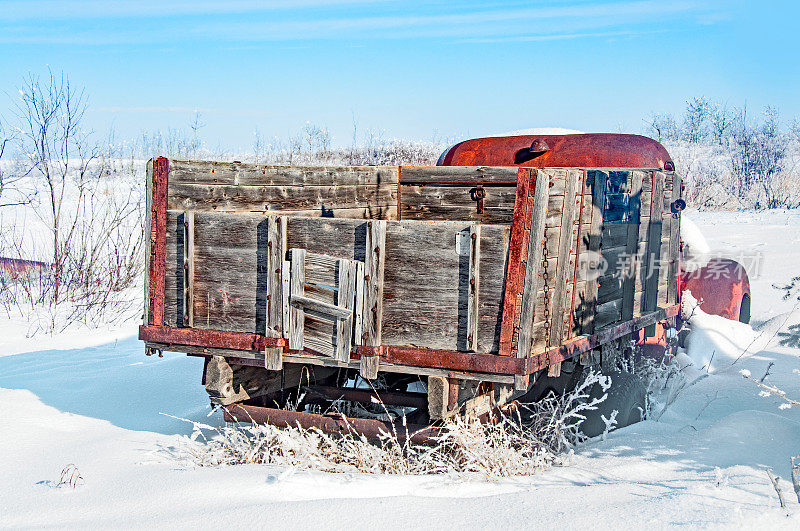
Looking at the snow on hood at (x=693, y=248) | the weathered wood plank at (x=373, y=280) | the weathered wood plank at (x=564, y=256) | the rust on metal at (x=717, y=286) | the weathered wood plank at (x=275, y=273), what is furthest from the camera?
the rust on metal at (x=717, y=286)

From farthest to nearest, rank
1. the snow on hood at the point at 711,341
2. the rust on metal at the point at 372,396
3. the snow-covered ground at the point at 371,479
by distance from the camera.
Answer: the snow on hood at the point at 711,341
the rust on metal at the point at 372,396
the snow-covered ground at the point at 371,479

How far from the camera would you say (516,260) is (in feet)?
12.0

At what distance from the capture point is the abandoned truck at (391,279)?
375cm

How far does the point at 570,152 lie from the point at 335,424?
2985 mm

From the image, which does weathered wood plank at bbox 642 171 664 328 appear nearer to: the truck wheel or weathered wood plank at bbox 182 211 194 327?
the truck wheel

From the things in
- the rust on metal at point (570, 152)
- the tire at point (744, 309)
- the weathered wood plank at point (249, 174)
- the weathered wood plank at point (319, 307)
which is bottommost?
the tire at point (744, 309)

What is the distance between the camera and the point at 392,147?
73.3ft

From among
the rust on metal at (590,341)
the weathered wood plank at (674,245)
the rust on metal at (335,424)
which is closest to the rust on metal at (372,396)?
the rust on metal at (335,424)

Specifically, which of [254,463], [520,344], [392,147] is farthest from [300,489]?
[392,147]

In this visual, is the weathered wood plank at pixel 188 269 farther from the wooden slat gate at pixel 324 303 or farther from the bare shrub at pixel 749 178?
the bare shrub at pixel 749 178

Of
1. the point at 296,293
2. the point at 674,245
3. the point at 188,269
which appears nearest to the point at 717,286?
the point at 674,245

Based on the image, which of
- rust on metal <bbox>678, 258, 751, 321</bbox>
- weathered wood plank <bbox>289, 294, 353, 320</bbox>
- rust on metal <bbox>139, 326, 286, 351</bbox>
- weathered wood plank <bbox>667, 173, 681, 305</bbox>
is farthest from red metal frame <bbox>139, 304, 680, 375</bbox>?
rust on metal <bbox>678, 258, 751, 321</bbox>

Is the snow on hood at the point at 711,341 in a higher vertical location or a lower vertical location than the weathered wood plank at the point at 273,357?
lower

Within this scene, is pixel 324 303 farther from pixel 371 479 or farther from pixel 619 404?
pixel 619 404
